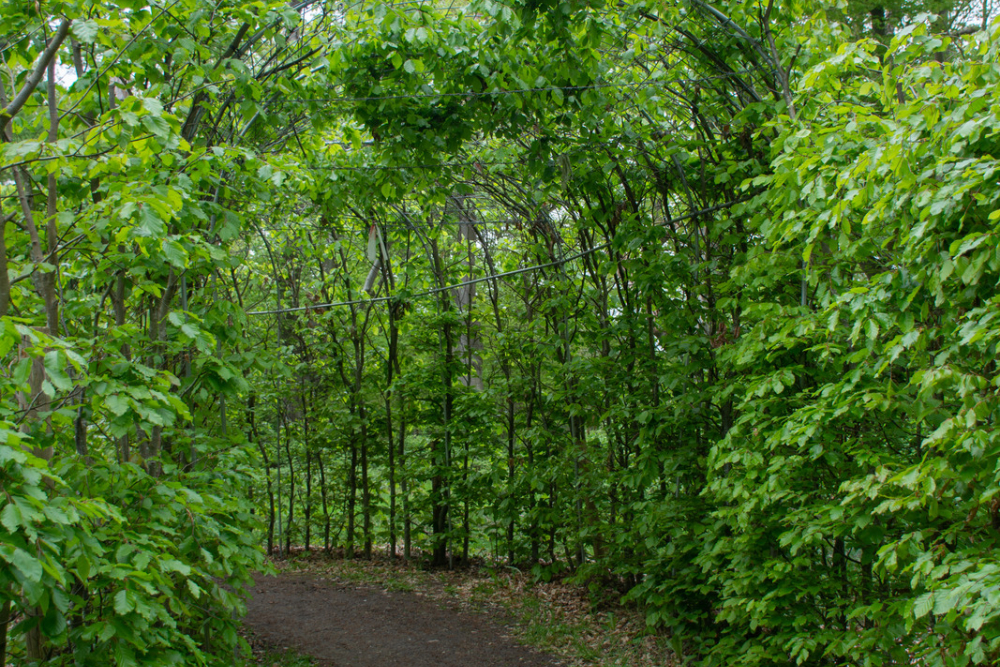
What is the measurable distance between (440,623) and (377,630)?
50cm

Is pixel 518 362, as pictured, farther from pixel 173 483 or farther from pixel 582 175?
pixel 173 483

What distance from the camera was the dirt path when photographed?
479 cm

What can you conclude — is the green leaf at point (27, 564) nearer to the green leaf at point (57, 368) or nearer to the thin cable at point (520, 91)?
the green leaf at point (57, 368)

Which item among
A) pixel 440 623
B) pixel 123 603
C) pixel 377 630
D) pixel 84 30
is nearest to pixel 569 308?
pixel 440 623

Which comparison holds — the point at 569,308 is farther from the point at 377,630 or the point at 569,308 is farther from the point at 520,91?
the point at 377,630

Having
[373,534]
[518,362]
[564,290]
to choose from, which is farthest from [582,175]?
[373,534]

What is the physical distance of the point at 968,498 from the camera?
2.44 metres

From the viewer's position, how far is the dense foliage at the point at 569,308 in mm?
2203

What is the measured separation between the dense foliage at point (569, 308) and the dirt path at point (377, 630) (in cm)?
94

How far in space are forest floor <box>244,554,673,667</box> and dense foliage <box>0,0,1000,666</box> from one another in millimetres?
351

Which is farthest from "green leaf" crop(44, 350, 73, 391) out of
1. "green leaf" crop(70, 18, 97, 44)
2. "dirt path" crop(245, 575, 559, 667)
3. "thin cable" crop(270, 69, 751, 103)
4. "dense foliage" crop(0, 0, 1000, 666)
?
"dirt path" crop(245, 575, 559, 667)

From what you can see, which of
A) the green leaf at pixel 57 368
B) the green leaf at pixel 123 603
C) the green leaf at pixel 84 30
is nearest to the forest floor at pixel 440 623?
the green leaf at pixel 123 603

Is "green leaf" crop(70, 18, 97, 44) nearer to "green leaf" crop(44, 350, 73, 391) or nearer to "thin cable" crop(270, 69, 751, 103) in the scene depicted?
"green leaf" crop(44, 350, 73, 391)

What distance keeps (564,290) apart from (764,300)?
7.28 feet
